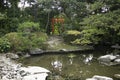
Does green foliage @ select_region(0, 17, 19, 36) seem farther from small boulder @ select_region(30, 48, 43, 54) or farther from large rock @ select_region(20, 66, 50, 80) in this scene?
large rock @ select_region(20, 66, 50, 80)

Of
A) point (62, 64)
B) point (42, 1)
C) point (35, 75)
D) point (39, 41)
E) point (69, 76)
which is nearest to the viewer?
point (35, 75)

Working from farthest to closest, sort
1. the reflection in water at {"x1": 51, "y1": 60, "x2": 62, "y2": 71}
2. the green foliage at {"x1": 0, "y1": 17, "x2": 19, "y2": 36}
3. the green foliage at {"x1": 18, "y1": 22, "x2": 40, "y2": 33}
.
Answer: the green foliage at {"x1": 0, "y1": 17, "x2": 19, "y2": 36}
the green foliage at {"x1": 18, "y1": 22, "x2": 40, "y2": 33}
the reflection in water at {"x1": 51, "y1": 60, "x2": 62, "y2": 71}

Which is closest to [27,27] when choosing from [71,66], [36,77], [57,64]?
[57,64]

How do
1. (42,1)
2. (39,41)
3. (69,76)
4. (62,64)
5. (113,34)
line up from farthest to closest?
(42,1), (113,34), (39,41), (62,64), (69,76)

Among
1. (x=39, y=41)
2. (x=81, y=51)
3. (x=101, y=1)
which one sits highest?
(x=101, y=1)

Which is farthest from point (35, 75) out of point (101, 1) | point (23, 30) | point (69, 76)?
point (101, 1)

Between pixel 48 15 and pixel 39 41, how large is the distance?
6974 mm

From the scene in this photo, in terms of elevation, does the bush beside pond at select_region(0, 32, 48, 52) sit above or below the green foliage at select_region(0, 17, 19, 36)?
below

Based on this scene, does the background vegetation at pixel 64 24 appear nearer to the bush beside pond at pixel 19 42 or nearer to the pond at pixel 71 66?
the bush beside pond at pixel 19 42

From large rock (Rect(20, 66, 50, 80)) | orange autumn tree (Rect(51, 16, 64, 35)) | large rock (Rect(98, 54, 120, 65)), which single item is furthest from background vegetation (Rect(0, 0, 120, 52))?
large rock (Rect(20, 66, 50, 80))

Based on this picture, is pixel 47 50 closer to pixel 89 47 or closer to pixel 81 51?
pixel 81 51

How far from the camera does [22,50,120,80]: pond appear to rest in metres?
9.44

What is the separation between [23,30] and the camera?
48.5 feet

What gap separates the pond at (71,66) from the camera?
9.44 metres
